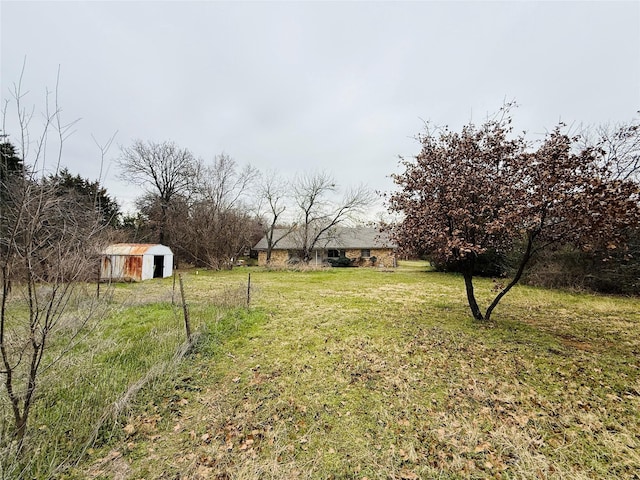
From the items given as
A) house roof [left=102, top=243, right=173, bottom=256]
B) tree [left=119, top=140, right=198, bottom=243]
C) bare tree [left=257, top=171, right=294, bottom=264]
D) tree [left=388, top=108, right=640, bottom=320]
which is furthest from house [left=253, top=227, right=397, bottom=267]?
tree [left=388, top=108, right=640, bottom=320]

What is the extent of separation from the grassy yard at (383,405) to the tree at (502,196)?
178 cm

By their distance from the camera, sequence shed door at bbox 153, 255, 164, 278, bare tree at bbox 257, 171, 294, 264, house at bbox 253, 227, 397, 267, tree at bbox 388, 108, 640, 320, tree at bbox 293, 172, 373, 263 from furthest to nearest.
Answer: house at bbox 253, 227, 397, 267 < bare tree at bbox 257, 171, 294, 264 < tree at bbox 293, 172, 373, 263 < shed door at bbox 153, 255, 164, 278 < tree at bbox 388, 108, 640, 320

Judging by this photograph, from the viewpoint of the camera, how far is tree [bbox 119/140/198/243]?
880 inches

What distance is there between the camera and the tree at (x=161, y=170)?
73.4ft

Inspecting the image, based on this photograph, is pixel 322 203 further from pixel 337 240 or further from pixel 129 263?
pixel 129 263

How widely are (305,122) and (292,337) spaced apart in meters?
11.6

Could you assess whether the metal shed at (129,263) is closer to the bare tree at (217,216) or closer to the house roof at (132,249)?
the house roof at (132,249)

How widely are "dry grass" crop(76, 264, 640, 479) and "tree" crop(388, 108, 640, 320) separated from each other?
5.80ft

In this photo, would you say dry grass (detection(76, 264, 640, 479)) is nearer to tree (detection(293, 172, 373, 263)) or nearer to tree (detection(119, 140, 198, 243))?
tree (detection(293, 172, 373, 263))

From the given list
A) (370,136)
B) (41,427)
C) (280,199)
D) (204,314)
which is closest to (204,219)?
(280,199)

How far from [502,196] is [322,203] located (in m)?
19.8

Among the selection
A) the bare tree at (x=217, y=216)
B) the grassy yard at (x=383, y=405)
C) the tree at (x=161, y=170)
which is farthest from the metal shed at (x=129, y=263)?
the grassy yard at (x=383, y=405)

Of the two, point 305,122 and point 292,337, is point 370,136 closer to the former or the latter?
point 305,122

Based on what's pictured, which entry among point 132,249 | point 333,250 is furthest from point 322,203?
point 132,249
